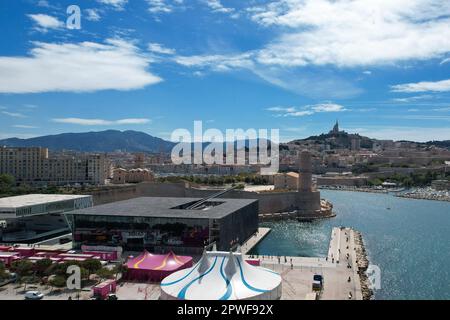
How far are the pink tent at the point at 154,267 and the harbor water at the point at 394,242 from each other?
17.3ft

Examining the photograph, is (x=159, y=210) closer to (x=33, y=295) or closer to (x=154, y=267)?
(x=154, y=267)

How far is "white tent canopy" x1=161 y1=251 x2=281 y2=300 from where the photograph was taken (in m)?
9.27

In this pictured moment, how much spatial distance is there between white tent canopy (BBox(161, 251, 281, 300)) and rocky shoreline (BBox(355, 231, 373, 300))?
2791 mm

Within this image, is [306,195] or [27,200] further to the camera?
[306,195]

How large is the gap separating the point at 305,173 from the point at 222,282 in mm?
19791

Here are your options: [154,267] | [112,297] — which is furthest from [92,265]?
[112,297]

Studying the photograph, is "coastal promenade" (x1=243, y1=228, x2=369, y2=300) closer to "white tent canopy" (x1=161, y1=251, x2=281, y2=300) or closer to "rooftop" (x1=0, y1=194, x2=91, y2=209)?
"white tent canopy" (x1=161, y1=251, x2=281, y2=300)

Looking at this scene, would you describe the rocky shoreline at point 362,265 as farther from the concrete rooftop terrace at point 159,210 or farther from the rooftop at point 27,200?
the rooftop at point 27,200

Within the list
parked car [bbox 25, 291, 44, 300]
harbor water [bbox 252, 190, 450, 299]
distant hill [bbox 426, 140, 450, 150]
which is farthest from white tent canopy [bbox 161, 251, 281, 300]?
distant hill [bbox 426, 140, 450, 150]

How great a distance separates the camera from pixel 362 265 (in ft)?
48.5

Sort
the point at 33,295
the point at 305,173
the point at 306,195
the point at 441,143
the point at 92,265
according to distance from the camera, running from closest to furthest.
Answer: the point at 33,295 < the point at 92,265 < the point at 306,195 < the point at 305,173 < the point at 441,143
